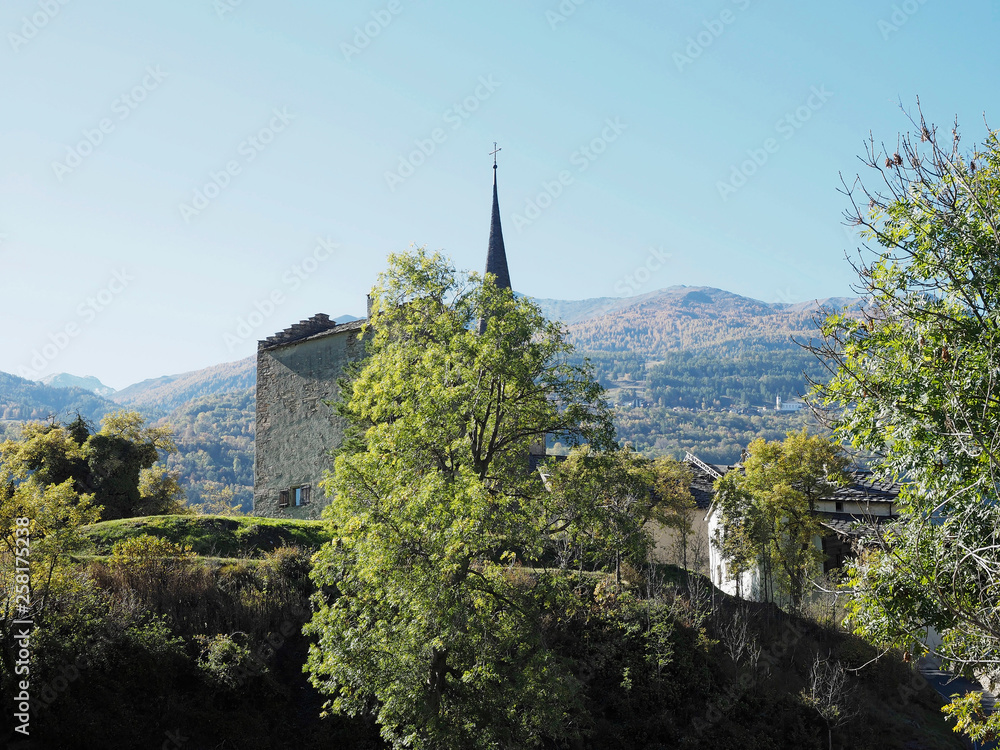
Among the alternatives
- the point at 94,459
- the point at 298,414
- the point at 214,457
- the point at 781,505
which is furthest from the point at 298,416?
the point at 214,457

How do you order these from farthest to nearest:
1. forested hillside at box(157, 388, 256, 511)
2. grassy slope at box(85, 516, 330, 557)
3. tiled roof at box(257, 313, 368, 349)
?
forested hillside at box(157, 388, 256, 511)
tiled roof at box(257, 313, 368, 349)
grassy slope at box(85, 516, 330, 557)

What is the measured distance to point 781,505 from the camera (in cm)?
2567

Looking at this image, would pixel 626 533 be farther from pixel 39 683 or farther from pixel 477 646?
pixel 39 683

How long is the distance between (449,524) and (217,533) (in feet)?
41.2

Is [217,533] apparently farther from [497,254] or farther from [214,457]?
[214,457]

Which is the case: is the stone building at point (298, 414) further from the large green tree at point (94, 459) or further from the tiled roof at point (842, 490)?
the tiled roof at point (842, 490)

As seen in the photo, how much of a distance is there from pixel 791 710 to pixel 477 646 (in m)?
10.7

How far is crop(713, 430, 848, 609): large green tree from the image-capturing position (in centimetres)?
2569

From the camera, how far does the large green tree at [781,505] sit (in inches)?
1011

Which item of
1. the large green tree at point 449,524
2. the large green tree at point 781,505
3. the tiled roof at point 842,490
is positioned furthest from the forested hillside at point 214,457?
the large green tree at point 449,524

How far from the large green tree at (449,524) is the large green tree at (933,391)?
5.60 meters

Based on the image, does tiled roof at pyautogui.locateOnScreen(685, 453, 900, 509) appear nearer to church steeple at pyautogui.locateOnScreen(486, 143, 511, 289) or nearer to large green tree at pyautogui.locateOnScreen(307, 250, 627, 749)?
large green tree at pyautogui.locateOnScreen(307, 250, 627, 749)

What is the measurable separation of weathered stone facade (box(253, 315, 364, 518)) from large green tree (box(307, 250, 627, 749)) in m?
14.5

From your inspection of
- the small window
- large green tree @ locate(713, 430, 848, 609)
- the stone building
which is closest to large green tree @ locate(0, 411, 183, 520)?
the stone building
